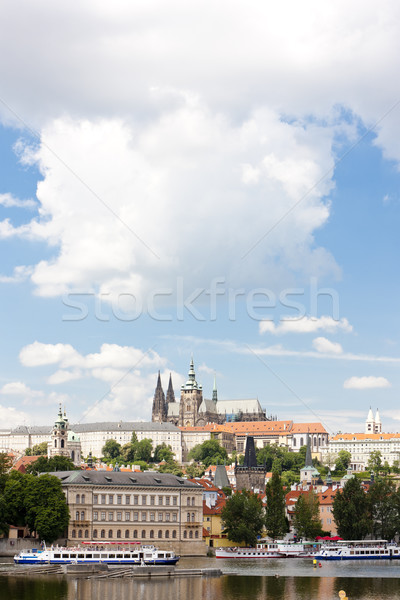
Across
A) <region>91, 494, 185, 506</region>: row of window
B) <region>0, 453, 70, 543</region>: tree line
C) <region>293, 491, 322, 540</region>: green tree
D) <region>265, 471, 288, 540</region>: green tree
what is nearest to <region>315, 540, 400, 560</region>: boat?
<region>265, 471, 288, 540</region>: green tree

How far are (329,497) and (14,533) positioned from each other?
5853cm

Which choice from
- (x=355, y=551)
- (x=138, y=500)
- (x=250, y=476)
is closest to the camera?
(x=355, y=551)

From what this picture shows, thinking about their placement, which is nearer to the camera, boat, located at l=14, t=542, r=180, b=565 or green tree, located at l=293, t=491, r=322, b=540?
boat, located at l=14, t=542, r=180, b=565

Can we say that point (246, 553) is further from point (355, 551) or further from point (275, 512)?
point (355, 551)

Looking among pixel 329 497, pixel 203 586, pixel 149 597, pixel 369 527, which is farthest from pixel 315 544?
pixel 149 597

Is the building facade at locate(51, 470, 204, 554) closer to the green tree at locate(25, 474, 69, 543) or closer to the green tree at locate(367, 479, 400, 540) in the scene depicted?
the green tree at locate(25, 474, 69, 543)

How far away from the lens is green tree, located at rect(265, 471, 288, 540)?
124562mm

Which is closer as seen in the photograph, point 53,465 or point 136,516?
point 136,516

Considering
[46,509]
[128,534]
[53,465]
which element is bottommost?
[128,534]

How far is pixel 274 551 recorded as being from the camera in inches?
4660

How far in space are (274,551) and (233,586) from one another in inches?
1591

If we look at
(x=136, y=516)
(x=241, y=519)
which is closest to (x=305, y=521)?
(x=241, y=519)

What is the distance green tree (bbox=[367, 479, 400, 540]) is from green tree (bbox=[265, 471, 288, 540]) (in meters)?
11.0

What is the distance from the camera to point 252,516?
123 metres
